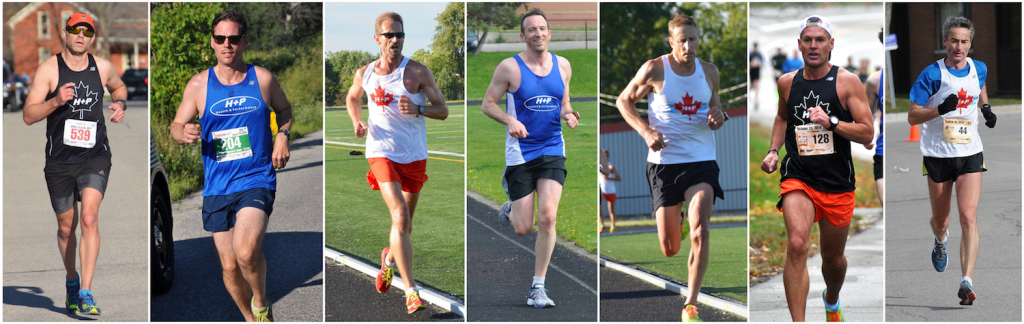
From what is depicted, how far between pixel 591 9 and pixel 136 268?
10.5ft

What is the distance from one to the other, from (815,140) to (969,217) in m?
1.33

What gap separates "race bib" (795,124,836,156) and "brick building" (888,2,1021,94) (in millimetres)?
1187

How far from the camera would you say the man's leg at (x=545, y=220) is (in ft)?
17.4

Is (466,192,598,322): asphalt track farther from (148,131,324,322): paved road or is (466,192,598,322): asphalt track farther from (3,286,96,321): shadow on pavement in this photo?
(3,286,96,321): shadow on pavement

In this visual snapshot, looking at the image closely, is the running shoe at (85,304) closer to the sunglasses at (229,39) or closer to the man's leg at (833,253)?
the sunglasses at (229,39)

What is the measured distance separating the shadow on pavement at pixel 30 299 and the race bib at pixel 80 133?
92 centimetres

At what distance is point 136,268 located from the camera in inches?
218

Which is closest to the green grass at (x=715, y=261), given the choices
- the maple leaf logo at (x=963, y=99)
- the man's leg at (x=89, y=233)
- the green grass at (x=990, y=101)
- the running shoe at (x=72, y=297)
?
the green grass at (x=990, y=101)

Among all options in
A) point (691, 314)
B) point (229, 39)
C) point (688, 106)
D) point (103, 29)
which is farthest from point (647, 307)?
point (103, 29)

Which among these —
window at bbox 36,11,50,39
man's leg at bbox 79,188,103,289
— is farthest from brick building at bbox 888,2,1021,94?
window at bbox 36,11,50,39

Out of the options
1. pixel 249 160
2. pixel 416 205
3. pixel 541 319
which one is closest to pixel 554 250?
pixel 541 319

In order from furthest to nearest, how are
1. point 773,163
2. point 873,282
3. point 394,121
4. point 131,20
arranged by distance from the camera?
point 131,20
point 873,282
point 394,121
point 773,163

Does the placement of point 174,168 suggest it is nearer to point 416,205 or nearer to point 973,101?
point 416,205

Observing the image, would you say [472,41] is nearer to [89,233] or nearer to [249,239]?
[249,239]
